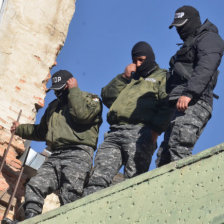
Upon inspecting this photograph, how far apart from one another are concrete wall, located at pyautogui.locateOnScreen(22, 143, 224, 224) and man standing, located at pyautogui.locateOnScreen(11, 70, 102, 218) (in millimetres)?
1190

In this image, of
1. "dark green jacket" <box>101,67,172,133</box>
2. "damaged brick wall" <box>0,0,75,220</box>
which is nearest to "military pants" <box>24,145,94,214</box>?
"dark green jacket" <box>101,67,172,133</box>

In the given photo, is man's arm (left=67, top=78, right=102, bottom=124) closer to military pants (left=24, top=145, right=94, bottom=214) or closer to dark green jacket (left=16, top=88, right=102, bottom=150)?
dark green jacket (left=16, top=88, right=102, bottom=150)

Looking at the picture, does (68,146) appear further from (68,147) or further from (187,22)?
(187,22)

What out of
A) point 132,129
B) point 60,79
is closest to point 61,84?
point 60,79

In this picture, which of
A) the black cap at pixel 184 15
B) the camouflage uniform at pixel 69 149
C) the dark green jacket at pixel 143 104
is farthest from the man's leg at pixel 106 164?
the black cap at pixel 184 15

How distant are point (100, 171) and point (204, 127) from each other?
1.12 meters

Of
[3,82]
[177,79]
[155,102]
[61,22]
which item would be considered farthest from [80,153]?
[61,22]

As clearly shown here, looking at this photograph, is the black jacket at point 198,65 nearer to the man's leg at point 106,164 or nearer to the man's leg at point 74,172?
the man's leg at point 106,164

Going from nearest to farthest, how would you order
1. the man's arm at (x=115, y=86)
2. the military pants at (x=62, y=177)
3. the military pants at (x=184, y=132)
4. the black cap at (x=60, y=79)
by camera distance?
the military pants at (x=184, y=132), the military pants at (x=62, y=177), the man's arm at (x=115, y=86), the black cap at (x=60, y=79)

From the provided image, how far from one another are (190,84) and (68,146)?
1723 millimetres

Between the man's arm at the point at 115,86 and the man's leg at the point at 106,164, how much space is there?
47cm

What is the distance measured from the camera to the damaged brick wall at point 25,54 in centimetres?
888

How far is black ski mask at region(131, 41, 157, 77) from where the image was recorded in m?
6.72

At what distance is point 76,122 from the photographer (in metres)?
6.81
